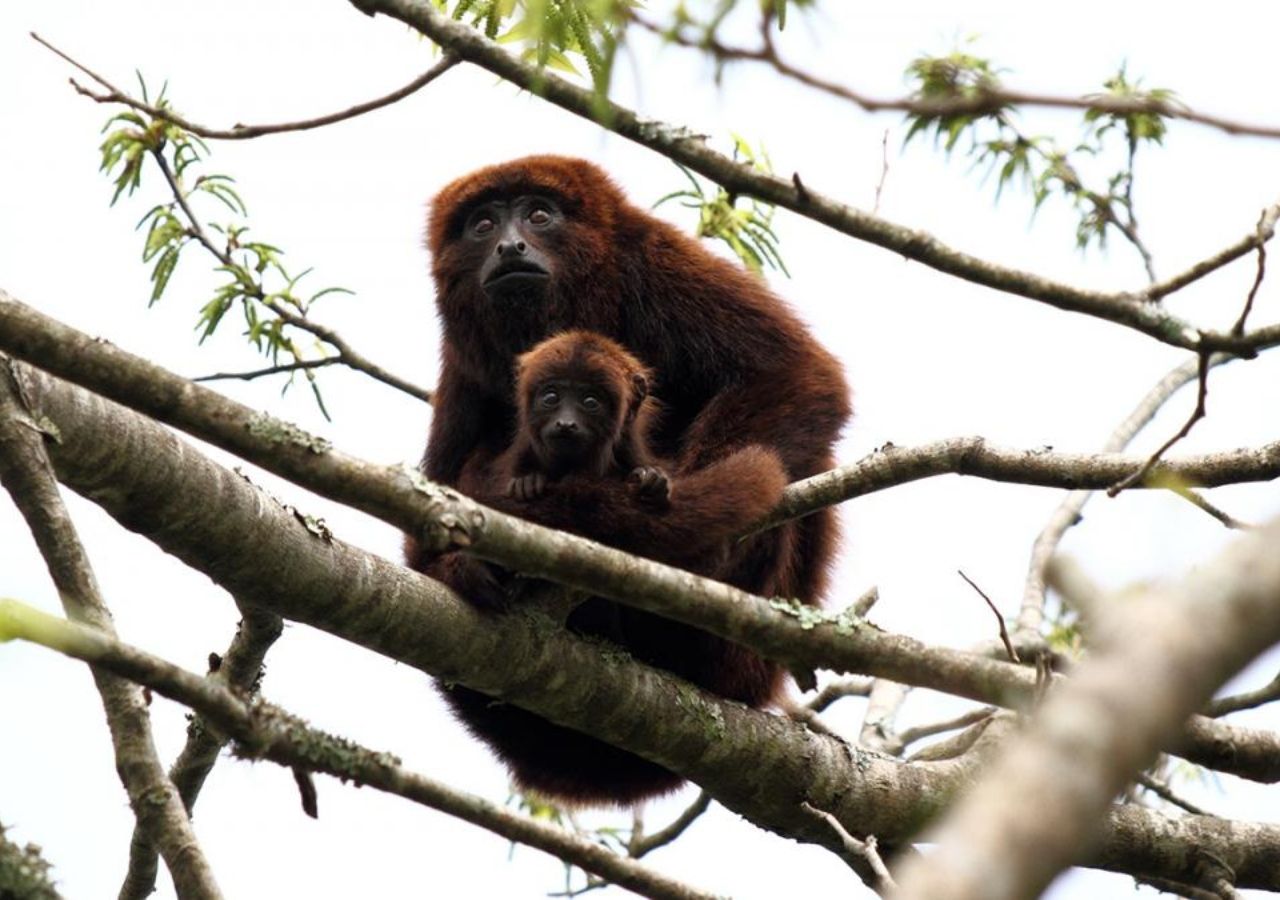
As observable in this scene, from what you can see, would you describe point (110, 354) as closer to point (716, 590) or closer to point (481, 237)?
point (716, 590)

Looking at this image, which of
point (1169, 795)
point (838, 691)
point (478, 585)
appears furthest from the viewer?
point (838, 691)

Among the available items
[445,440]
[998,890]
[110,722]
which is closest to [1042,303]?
[998,890]

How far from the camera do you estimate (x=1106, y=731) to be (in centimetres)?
142

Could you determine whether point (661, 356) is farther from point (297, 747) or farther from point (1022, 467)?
point (297, 747)

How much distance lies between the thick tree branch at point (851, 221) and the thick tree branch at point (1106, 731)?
206 cm

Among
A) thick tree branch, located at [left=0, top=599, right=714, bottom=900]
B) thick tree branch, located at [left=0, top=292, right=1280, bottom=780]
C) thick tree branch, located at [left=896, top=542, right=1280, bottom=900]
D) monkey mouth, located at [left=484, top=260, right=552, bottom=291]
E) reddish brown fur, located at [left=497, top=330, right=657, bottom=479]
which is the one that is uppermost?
monkey mouth, located at [left=484, top=260, right=552, bottom=291]

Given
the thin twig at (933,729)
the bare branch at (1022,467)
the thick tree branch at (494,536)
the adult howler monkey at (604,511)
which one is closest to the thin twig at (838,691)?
the thin twig at (933,729)

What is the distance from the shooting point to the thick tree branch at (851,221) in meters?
3.43

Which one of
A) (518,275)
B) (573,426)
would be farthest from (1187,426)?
(518,275)

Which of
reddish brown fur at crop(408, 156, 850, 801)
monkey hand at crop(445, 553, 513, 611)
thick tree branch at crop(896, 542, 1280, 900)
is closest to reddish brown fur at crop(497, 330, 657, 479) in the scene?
reddish brown fur at crop(408, 156, 850, 801)

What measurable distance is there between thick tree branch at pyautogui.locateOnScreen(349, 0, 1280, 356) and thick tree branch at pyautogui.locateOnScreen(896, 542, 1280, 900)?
81.1 inches

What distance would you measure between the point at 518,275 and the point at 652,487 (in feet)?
6.12

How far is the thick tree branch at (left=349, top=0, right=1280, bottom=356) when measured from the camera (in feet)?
11.3

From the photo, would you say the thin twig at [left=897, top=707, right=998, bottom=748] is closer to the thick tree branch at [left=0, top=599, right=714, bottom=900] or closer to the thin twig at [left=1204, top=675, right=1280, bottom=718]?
the thin twig at [left=1204, top=675, right=1280, bottom=718]
